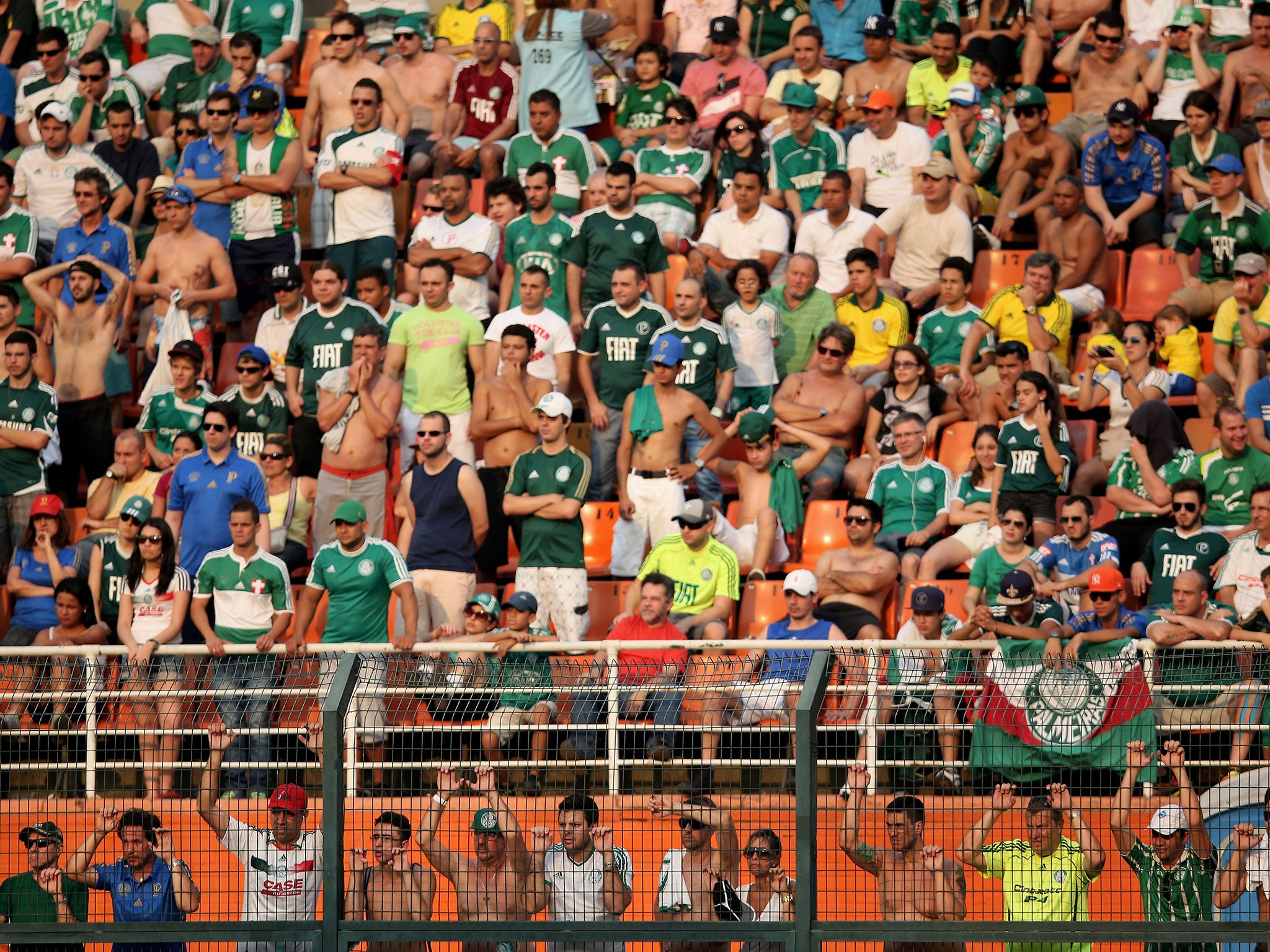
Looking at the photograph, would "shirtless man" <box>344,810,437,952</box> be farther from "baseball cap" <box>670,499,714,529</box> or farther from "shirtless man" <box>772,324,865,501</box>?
"shirtless man" <box>772,324,865,501</box>

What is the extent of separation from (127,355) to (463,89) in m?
3.73

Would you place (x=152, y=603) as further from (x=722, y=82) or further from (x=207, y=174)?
(x=722, y=82)

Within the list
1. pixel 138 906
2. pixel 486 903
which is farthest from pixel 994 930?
pixel 138 906

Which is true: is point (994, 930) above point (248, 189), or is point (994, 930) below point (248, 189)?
below

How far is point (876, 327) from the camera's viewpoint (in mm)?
14234

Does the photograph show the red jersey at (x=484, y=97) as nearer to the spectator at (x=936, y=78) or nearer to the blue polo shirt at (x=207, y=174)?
the blue polo shirt at (x=207, y=174)

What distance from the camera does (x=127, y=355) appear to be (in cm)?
1461

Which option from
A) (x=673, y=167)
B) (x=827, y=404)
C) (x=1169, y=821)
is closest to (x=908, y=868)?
(x=1169, y=821)

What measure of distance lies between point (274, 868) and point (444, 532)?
14.6 ft

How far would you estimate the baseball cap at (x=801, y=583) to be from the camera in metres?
11.4

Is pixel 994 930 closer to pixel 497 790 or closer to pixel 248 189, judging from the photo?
pixel 497 790

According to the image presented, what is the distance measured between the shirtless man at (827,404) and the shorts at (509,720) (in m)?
5.19

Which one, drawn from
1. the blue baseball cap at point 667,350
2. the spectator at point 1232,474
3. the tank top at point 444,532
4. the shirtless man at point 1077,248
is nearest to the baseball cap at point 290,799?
the tank top at point 444,532

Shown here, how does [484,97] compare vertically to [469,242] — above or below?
above
